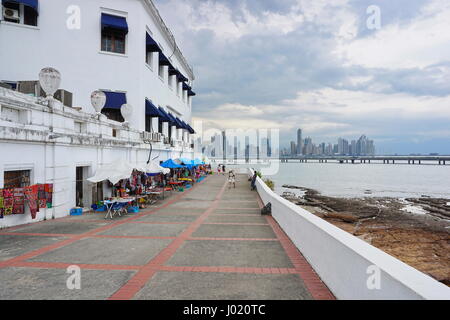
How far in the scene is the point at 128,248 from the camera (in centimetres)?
813

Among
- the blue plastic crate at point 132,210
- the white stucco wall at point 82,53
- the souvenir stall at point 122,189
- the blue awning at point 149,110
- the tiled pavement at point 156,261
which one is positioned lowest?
the blue plastic crate at point 132,210

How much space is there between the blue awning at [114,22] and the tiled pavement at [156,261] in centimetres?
1562

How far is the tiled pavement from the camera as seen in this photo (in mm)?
5383

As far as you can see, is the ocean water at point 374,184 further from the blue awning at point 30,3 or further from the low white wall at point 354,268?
the low white wall at point 354,268

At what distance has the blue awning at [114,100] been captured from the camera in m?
21.8

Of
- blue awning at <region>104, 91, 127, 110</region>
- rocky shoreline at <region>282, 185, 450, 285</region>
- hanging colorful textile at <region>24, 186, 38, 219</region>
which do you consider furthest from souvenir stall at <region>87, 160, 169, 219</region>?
rocky shoreline at <region>282, 185, 450, 285</region>

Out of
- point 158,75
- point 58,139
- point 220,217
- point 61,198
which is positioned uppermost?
point 158,75

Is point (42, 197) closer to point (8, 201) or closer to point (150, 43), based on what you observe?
point (8, 201)

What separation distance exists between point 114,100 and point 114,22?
5.83 meters

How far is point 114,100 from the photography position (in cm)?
2195

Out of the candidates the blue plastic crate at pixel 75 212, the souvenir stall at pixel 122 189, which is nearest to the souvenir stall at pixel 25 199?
the blue plastic crate at pixel 75 212
